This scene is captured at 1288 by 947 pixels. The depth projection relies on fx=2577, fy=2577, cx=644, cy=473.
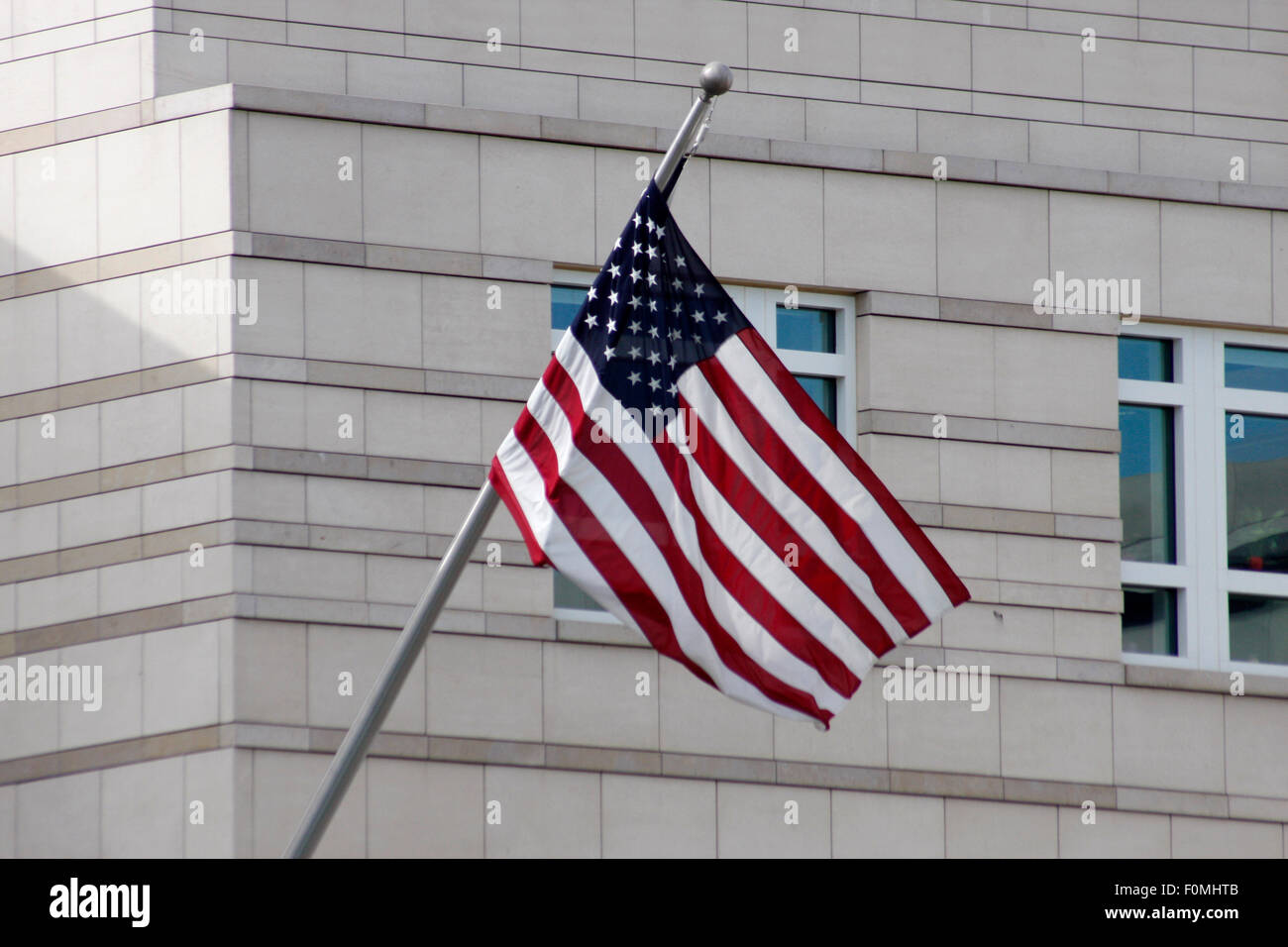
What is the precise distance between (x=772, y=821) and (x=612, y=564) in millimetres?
6451

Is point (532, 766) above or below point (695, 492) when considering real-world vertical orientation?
below

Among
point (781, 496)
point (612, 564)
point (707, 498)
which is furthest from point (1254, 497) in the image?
point (612, 564)

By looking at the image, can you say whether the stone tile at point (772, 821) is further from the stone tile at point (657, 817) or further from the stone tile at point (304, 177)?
the stone tile at point (304, 177)

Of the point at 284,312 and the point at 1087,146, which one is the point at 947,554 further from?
the point at 284,312

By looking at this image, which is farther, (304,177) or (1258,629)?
(1258,629)

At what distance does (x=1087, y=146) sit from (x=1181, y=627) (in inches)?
152

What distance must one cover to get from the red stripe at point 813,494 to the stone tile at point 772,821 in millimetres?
5655

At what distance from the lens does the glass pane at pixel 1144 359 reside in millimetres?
20500

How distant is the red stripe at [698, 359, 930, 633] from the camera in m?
13.2

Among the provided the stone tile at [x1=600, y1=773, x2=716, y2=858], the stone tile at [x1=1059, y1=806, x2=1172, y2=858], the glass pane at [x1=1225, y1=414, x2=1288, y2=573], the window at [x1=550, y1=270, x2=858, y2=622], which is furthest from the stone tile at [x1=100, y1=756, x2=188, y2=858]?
the glass pane at [x1=1225, y1=414, x2=1288, y2=573]

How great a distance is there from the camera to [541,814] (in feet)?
59.5

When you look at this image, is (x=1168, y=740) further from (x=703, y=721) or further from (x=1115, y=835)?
(x=703, y=721)
